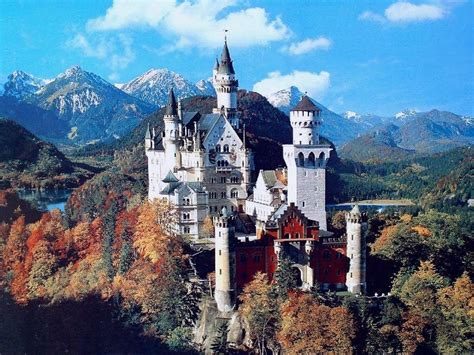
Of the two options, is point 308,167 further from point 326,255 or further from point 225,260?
point 225,260

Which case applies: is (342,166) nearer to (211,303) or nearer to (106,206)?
(106,206)

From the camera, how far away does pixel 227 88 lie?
216 feet

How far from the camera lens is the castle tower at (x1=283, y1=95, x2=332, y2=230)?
5181cm

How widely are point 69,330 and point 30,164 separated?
63.5 metres

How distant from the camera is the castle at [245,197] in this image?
156 feet

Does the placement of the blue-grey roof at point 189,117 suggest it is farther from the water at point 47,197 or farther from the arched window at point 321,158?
the water at point 47,197

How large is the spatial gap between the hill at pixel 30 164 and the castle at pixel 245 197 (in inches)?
1586

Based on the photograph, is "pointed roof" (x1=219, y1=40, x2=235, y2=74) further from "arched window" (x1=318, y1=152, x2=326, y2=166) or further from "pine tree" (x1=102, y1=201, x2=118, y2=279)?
"arched window" (x1=318, y1=152, x2=326, y2=166)

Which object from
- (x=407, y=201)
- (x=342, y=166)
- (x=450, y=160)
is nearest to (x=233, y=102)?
(x=407, y=201)

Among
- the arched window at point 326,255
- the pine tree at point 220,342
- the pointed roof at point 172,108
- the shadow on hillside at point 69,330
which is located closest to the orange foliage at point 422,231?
the arched window at point 326,255

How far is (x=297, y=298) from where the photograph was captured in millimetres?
44875

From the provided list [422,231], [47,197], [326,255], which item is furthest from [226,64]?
[47,197]

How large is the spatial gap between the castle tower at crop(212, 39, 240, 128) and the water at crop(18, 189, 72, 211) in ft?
91.8

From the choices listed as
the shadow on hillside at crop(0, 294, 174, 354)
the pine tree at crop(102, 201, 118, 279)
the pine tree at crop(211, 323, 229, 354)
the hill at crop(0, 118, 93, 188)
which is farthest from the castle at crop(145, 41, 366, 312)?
the hill at crop(0, 118, 93, 188)
